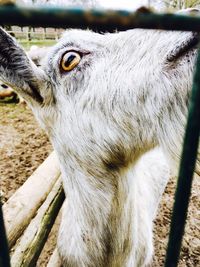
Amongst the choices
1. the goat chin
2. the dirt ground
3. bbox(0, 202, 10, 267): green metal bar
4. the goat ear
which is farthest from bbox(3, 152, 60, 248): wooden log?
bbox(0, 202, 10, 267): green metal bar

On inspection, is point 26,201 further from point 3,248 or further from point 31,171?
point 31,171

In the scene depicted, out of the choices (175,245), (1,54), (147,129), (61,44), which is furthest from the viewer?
(61,44)

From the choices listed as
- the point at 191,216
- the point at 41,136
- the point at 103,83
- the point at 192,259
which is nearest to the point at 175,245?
the point at 103,83

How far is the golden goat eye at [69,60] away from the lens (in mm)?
1954

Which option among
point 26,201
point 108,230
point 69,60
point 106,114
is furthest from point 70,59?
point 26,201

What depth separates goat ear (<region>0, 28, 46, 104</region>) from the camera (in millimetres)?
1729

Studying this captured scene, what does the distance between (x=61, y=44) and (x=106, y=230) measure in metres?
1.28

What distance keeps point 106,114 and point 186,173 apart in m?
1.15

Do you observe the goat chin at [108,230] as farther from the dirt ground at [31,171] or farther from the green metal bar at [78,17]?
the green metal bar at [78,17]

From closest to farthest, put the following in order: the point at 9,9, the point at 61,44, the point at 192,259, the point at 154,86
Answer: the point at 9,9, the point at 154,86, the point at 61,44, the point at 192,259

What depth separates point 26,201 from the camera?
2.60 m

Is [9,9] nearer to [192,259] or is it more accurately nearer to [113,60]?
[113,60]

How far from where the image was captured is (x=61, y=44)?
2.04 m

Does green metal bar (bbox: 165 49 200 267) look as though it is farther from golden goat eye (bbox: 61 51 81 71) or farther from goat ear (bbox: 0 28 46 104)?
golden goat eye (bbox: 61 51 81 71)
